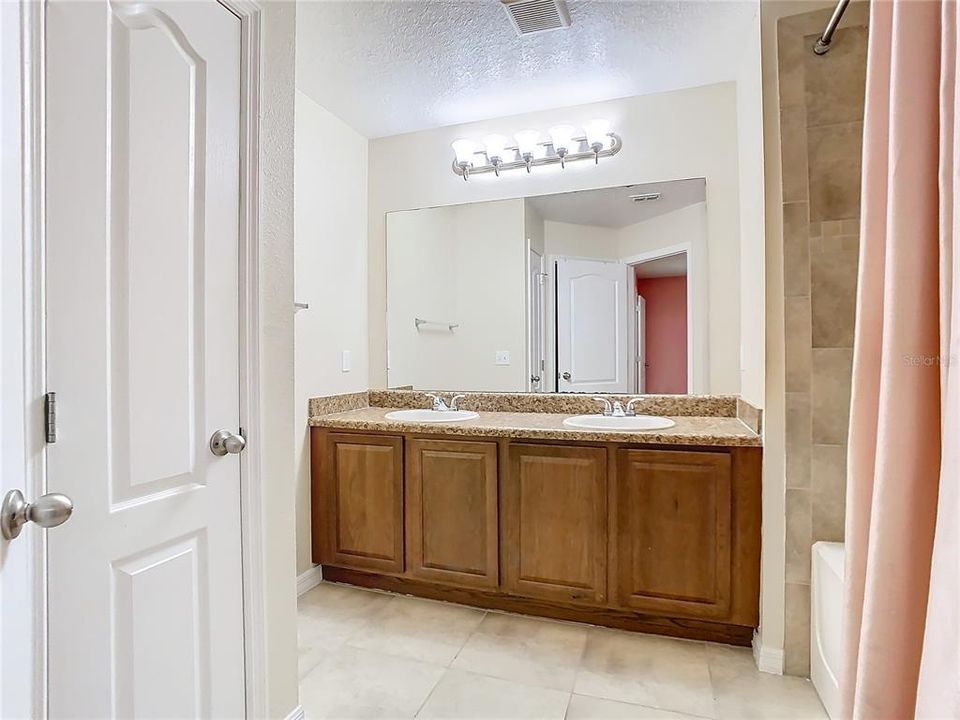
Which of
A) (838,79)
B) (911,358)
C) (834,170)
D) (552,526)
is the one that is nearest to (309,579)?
(552,526)

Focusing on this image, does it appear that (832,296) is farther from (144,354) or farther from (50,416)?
(50,416)

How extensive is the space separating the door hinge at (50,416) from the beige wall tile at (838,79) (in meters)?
2.25

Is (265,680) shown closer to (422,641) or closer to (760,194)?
(422,641)

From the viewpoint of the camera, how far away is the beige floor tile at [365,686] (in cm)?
175

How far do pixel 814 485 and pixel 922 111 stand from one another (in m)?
1.55

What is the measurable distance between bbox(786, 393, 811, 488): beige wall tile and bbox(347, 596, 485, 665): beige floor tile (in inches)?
55.6

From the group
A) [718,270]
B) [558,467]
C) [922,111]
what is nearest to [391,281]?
[558,467]

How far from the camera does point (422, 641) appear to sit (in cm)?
218

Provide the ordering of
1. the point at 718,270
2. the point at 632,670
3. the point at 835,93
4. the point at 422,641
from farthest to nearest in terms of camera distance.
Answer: the point at 718,270 → the point at 422,641 → the point at 632,670 → the point at 835,93

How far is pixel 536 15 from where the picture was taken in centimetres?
202

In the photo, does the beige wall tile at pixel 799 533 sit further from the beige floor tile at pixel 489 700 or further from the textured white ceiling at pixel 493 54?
the textured white ceiling at pixel 493 54

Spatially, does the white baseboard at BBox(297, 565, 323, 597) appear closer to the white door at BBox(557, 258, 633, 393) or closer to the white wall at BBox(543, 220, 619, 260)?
the white door at BBox(557, 258, 633, 393)

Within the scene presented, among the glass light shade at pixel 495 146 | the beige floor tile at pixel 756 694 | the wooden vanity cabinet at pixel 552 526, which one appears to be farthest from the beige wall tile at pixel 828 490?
the glass light shade at pixel 495 146

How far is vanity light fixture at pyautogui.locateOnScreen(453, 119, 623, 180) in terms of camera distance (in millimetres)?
2701
